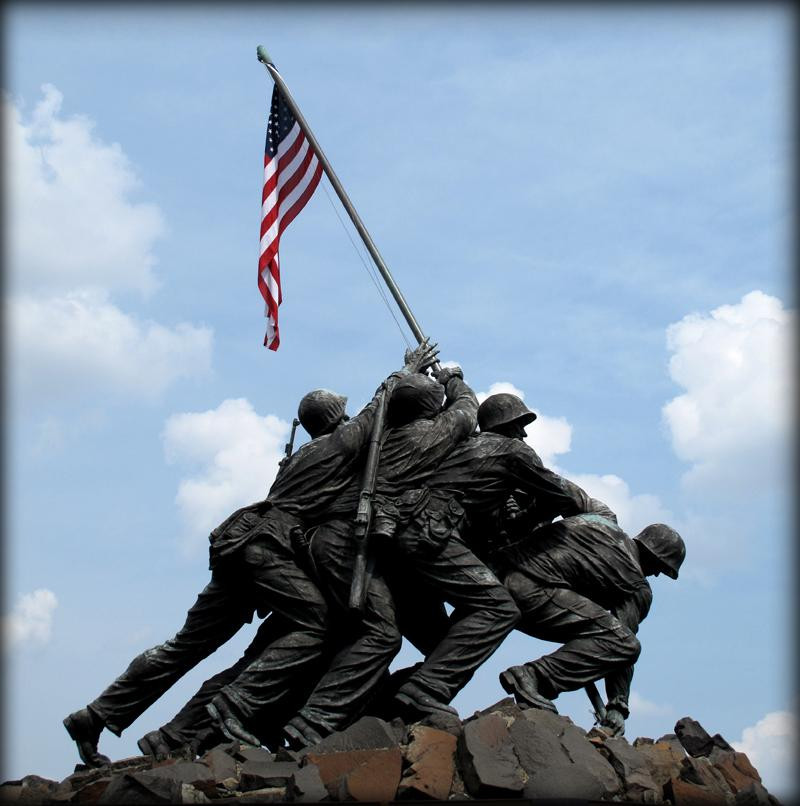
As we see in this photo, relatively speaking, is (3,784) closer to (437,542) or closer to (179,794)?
(179,794)

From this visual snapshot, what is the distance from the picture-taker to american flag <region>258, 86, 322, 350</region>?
41.8 feet

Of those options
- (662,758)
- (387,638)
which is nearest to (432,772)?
(387,638)

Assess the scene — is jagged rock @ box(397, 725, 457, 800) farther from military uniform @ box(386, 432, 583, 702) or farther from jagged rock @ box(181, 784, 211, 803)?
jagged rock @ box(181, 784, 211, 803)

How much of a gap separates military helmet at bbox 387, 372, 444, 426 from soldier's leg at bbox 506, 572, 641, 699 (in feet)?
5.16

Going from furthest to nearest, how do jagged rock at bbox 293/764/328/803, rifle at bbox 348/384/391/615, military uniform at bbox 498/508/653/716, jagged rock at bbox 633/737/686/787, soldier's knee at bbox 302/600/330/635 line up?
military uniform at bbox 498/508/653/716 < soldier's knee at bbox 302/600/330/635 < rifle at bbox 348/384/391/615 < jagged rock at bbox 633/737/686/787 < jagged rock at bbox 293/764/328/803

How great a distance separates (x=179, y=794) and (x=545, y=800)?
2.46m

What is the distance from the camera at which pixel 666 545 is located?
11031mm

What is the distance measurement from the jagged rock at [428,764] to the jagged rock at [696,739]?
8.15 ft

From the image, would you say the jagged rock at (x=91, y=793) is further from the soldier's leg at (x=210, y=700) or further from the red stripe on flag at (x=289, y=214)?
the red stripe on flag at (x=289, y=214)

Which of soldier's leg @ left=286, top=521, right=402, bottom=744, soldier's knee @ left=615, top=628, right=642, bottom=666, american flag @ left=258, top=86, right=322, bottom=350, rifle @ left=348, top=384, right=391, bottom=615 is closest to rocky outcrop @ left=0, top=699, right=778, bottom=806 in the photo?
Result: soldier's leg @ left=286, top=521, right=402, bottom=744

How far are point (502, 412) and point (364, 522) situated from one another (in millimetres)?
1769

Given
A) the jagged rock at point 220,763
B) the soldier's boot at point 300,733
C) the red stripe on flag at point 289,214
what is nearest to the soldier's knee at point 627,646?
the soldier's boot at point 300,733

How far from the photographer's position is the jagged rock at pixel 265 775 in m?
8.58

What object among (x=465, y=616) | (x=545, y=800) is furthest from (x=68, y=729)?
(x=545, y=800)
